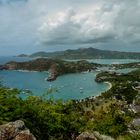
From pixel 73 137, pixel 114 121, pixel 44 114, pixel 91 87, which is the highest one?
pixel 44 114

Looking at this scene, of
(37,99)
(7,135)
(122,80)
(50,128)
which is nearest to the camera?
(7,135)

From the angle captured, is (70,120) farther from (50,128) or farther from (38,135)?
(38,135)

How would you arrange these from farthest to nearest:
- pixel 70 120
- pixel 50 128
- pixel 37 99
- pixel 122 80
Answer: pixel 122 80
pixel 70 120
pixel 37 99
pixel 50 128

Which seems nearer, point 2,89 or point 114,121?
point 2,89

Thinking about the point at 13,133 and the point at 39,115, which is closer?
the point at 13,133

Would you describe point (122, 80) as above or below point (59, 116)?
below

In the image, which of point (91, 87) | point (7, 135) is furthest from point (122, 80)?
point (7, 135)

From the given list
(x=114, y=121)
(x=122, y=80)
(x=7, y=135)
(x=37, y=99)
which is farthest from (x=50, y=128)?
(x=122, y=80)

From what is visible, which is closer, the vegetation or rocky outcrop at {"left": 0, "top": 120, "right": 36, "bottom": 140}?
rocky outcrop at {"left": 0, "top": 120, "right": 36, "bottom": 140}

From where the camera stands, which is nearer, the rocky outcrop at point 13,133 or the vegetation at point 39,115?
the rocky outcrop at point 13,133

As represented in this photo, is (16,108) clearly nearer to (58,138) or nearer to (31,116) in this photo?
(31,116)
